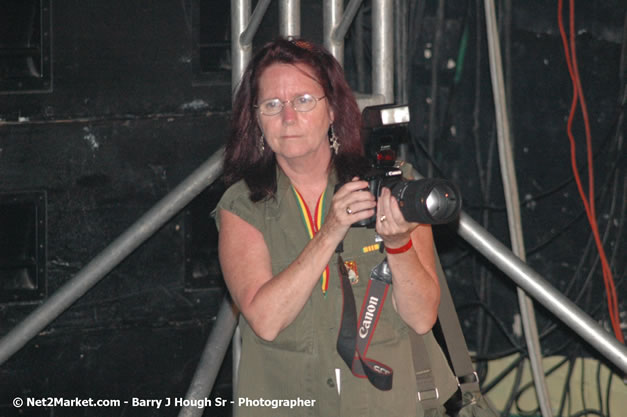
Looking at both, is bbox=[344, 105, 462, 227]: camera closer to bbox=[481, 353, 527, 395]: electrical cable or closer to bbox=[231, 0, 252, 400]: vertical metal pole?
bbox=[231, 0, 252, 400]: vertical metal pole

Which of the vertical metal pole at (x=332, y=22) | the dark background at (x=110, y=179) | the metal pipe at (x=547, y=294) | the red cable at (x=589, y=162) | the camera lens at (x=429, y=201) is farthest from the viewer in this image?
the red cable at (x=589, y=162)

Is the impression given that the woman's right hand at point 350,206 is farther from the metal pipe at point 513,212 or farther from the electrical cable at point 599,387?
the electrical cable at point 599,387

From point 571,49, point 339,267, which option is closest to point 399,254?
point 339,267

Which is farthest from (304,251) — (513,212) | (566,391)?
(566,391)

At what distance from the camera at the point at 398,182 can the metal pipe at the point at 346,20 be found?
1.69 feet

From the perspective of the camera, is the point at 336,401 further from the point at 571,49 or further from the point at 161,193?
the point at 571,49

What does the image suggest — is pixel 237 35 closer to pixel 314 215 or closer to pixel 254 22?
pixel 254 22

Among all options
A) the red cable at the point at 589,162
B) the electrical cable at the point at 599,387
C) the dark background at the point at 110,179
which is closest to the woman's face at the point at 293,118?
the dark background at the point at 110,179

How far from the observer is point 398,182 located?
156cm

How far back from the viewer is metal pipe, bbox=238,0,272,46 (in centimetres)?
210

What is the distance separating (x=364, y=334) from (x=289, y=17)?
2.92 feet

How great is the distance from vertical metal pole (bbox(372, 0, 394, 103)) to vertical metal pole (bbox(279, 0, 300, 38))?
201mm

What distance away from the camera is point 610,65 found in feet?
9.90

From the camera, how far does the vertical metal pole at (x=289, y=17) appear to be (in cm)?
214
